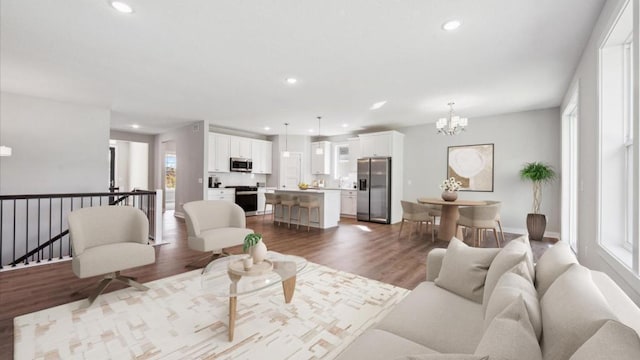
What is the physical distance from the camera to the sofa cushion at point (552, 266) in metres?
1.31

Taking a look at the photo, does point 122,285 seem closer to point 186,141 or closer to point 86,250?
point 86,250

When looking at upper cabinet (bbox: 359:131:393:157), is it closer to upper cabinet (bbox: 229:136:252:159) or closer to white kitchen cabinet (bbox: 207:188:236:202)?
upper cabinet (bbox: 229:136:252:159)

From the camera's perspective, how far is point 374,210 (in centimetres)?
729

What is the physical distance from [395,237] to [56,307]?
15.7ft

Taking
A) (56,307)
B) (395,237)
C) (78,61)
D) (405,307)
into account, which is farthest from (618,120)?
(78,61)

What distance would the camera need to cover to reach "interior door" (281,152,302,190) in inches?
357

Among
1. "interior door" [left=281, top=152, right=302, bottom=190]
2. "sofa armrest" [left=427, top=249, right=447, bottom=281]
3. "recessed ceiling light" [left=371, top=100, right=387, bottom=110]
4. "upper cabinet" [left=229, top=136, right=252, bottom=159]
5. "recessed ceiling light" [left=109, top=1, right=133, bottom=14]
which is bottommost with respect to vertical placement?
"sofa armrest" [left=427, top=249, right=447, bottom=281]

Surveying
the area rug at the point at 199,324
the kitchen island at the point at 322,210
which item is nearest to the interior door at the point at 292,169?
the kitchen island at the point at 322,210

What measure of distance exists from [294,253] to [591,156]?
3.65 metres

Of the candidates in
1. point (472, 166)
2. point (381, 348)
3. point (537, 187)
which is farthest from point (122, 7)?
point (537, 187)

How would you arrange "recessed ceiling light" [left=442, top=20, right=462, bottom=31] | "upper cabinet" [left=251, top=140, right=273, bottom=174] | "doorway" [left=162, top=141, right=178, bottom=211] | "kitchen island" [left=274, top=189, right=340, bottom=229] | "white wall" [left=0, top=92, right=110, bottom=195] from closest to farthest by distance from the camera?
1. "recessed ceiling light" [left=442, top=20, right=462, bottom=31]
2. "white wall" [left=0, top=92, right=110, bottom=195]
3. "kitchen island" [left=274, top=189, right=340, bottom=229]
4. "upper cabinet" [left=251, top=140, right=273, bottom=174]
5. "doorway" [left=162, top=141, right=178, bottom=211]

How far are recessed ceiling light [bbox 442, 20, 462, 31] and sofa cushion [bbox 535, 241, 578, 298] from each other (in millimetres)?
2008

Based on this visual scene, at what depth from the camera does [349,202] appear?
8234mm

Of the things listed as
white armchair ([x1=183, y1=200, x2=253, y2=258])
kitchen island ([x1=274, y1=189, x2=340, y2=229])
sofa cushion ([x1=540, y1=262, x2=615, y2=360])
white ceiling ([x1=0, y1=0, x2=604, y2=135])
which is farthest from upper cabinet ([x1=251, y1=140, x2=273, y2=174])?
sofa cushion ([x1=540, y1=262, x2=615, y2=360])
